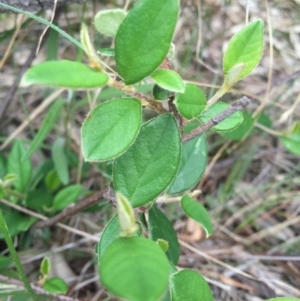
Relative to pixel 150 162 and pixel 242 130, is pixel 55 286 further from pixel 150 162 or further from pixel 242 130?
pixel 242 130

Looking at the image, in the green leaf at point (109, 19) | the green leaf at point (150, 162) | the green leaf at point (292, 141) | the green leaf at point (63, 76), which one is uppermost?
the green leaf at point (63, 76)

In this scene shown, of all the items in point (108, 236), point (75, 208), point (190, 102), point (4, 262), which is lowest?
point (4, 262)

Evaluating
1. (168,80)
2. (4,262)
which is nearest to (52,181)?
(4,262)

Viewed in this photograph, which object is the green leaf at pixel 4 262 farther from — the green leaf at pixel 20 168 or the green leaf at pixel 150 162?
the green leaf at pixel 150 162

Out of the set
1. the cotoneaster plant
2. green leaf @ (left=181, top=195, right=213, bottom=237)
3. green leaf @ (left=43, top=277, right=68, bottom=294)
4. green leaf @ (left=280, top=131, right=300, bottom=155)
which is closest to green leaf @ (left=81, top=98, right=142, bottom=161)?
the cotoneaster plant

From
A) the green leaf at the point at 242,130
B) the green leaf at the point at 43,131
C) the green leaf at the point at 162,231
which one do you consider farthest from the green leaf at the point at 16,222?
the green leaf at the point at 242,130

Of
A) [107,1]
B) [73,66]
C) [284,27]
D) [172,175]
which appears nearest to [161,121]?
[172,175]

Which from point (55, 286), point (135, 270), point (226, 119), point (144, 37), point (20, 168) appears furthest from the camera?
point (20, 168)
